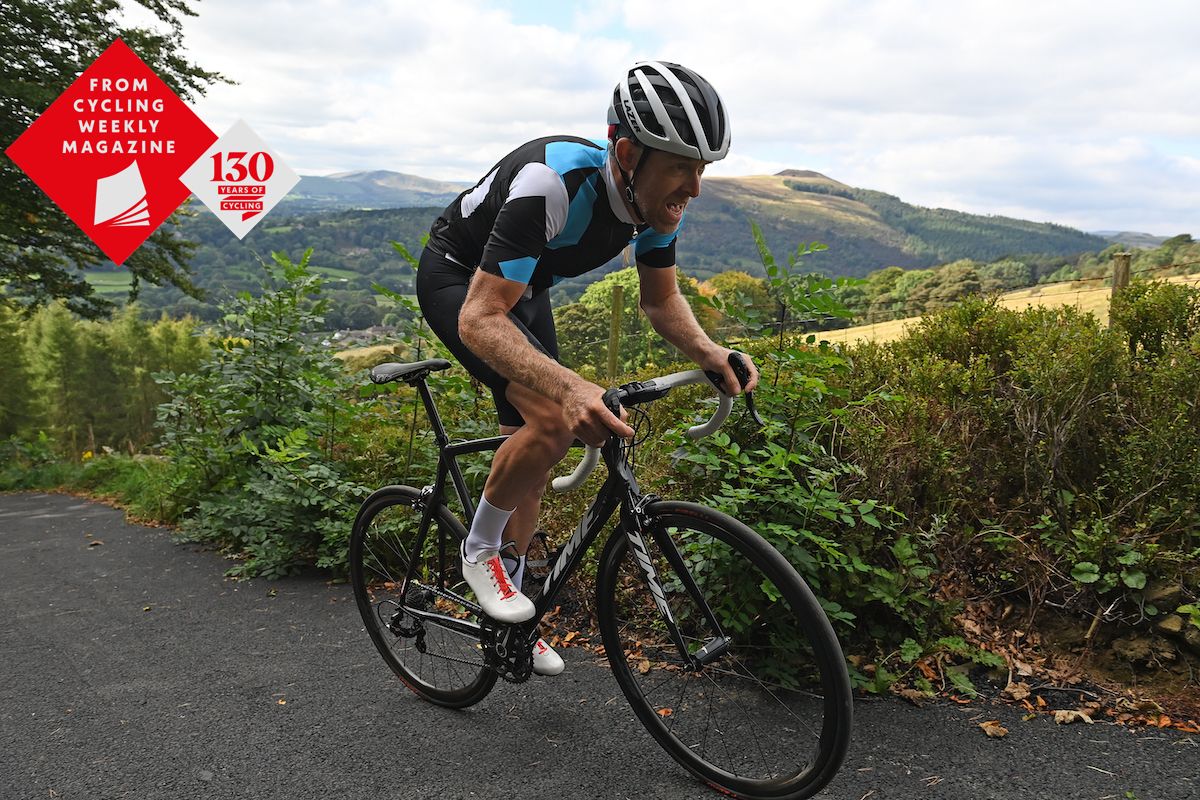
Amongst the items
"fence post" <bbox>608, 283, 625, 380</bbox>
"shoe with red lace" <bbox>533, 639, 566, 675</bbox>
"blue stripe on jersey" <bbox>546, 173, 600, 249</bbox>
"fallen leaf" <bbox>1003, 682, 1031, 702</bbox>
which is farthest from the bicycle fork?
"fence post" <bbox>608, 283, 625, 380</bbox>

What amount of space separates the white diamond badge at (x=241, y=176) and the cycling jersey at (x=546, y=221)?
13045 millimetres

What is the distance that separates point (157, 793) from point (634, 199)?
2539 mm

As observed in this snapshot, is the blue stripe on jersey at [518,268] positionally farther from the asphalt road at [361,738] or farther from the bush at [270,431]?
the bush at [270,431]

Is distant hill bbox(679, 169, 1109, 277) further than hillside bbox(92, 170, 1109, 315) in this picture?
Yes

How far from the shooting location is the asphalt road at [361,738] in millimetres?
2701

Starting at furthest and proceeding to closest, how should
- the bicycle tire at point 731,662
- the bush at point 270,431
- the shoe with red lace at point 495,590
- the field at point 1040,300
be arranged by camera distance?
the field at point 1040,300 → the bush at point 270,431 → the shoe with red lace at point 495,590 → the bicycle tire at point 731,662

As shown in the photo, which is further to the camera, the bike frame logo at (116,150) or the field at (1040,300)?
the bike frame logo at (116,150)

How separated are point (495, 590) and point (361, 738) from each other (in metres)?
0.88

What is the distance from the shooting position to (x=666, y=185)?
2.52m

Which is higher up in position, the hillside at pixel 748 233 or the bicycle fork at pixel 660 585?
the hillside at pixel 748 233

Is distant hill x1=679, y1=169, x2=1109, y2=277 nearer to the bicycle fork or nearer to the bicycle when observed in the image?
the bicycle

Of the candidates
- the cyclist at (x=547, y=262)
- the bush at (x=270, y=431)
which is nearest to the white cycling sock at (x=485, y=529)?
the cyclist at (x=547, y=262)

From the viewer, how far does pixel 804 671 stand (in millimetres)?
3053

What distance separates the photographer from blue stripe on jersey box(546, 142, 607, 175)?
2.58 metres
